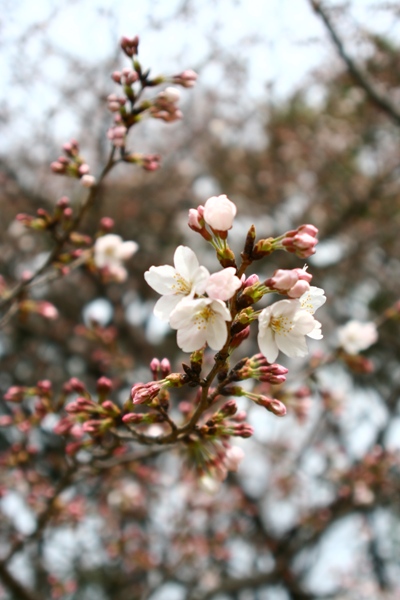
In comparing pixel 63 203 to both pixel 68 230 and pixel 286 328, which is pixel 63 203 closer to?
pixel 68 230

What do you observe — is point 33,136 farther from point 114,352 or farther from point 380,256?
point 380,256

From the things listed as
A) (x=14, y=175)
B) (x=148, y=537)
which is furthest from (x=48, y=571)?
(x=14, y=175)

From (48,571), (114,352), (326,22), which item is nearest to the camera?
(326,22)

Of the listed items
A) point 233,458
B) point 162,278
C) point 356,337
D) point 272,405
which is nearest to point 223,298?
point 162,278

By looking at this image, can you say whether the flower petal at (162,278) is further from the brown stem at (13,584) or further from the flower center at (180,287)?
the brown stem at (13,584)

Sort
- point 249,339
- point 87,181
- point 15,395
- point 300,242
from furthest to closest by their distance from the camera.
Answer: point 249,339
point 15,395
point 87,181
point 300,242

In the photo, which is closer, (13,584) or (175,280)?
(175,280)
